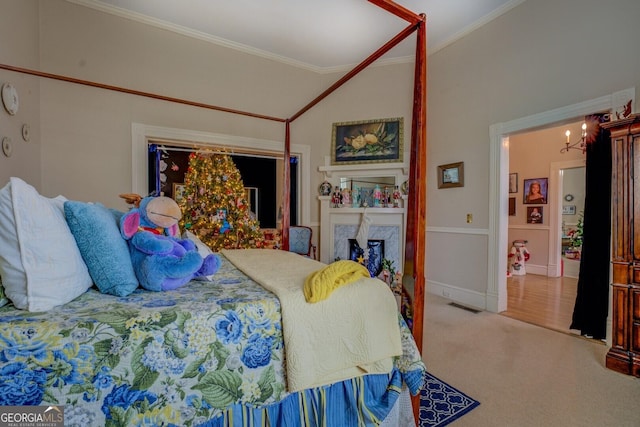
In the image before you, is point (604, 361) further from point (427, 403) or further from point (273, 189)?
point (273, 189)

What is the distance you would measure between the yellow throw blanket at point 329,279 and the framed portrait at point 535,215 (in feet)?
18.3

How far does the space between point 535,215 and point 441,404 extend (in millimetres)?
5182

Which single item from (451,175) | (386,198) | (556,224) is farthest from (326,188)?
(556,224)

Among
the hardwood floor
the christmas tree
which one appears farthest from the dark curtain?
the christmas tree

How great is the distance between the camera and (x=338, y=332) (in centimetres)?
121

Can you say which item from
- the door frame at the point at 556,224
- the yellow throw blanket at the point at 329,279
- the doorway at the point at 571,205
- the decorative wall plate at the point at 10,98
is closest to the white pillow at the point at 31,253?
the yellow throw blanket at the point at 329,279

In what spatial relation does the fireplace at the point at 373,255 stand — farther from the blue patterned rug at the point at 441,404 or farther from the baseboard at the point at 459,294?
the blue patterned rug at the point at 441,404

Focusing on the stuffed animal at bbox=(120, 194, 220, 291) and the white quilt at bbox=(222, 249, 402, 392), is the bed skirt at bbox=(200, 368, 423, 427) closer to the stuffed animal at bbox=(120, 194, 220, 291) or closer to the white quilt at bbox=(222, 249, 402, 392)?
the white quilt at bbox=(222, 249, 402, 392)

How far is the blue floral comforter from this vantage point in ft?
2.83

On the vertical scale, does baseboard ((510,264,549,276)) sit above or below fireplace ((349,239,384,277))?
below

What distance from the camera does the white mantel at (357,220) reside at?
418cm

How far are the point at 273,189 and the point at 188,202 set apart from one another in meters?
2.10

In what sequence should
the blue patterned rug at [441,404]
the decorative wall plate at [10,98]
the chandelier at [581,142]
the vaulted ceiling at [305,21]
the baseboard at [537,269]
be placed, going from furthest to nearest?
the baseboard at [537,269], the vaulted ceiling at [305,21], the chandelier at [581,142], the decorative wall plate at [10,98], the blue patterned rug at [441,404]

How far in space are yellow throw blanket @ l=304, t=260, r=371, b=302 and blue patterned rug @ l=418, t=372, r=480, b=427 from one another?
92 centimetres
